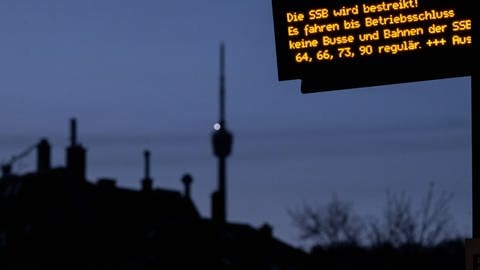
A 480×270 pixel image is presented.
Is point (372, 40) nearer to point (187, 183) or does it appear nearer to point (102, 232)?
point (102, 232)

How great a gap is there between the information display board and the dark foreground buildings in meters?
48.4

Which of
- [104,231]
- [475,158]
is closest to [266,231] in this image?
[104,231]

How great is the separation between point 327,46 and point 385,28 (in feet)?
2.65

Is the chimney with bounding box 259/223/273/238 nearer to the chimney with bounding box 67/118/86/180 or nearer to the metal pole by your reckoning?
the chimney with bounding box 67/118/86/180

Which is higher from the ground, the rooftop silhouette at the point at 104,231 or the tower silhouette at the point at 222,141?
the tower silhouette at the point at 222,141

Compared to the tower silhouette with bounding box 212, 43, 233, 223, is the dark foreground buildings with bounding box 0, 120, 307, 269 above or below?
below

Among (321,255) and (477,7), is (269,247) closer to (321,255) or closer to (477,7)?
(321,255)

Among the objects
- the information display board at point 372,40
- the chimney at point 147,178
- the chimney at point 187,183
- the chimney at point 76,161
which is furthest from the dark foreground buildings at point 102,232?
the information display board at point 372,40

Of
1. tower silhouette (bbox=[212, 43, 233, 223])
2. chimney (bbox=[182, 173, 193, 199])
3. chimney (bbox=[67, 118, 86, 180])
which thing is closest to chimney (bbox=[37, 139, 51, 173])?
chimney (bbox=[67, 118, 86, 180])

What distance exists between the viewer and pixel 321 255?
2761 inches

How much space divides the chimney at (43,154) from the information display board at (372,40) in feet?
215

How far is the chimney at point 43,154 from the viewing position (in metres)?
82.4

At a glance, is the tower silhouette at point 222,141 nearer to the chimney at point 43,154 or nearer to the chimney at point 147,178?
the chimney at point 147,178

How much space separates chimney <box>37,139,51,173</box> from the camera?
82.4 meters
